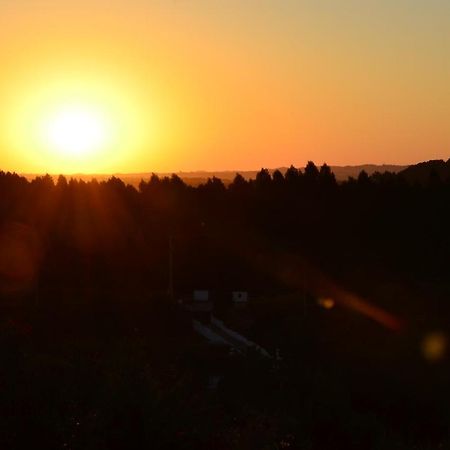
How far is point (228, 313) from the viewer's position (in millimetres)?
37875

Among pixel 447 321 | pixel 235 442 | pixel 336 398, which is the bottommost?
pixel 447 321

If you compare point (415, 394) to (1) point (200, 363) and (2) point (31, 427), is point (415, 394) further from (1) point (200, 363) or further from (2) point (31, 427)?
(2) point (31, 427)

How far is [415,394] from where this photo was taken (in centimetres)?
2108

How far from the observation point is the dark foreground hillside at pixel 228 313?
7.69 meters

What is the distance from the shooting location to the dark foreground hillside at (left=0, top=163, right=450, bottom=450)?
769 centimetres

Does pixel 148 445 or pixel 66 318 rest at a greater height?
pixel 148 445

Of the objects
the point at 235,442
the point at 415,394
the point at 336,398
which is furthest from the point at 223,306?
the point at 235,442

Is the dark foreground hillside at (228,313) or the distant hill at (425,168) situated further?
the distant hill at (425,168)

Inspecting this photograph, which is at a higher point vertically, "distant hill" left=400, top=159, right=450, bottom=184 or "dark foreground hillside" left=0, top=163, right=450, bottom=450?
"distant hill" left=400, top=159, right=450, bottom=184

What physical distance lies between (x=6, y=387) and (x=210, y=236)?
43.5 m

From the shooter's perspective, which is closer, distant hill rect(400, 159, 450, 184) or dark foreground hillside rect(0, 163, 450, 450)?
dark foreground hillside rect(0, 163, 450, 450)

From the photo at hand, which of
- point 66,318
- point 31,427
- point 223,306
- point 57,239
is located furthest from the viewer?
point 57,239

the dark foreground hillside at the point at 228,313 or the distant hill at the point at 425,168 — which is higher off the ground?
the distant hill at the point at 425,168

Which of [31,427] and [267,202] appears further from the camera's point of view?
[267,202]
